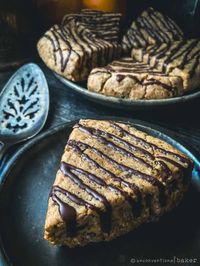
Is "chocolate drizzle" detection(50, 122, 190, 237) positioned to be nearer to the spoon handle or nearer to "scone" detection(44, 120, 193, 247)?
"scone" detection(44, 120, 193, 247)

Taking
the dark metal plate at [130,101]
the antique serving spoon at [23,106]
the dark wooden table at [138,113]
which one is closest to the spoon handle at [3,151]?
the antique serving spoon at [23,106]

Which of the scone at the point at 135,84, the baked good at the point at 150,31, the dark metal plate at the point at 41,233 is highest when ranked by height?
the baked good at the point at 150,31

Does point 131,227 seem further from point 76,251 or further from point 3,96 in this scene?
point 3,96

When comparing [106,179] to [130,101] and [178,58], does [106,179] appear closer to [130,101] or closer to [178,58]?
[130,101]

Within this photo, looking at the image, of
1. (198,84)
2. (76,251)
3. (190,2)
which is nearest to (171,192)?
(76,251)

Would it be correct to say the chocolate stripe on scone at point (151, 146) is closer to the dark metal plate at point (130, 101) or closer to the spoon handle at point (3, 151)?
the dark metal plate at point (130, 101)

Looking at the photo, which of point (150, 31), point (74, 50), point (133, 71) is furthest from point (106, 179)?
point (150, 31)
